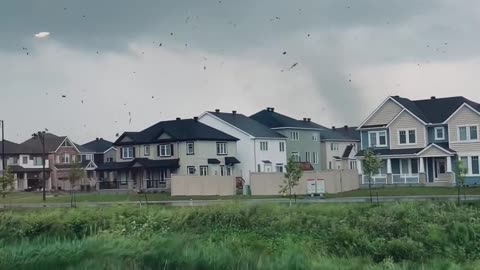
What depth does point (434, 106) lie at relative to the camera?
6488 centimetres

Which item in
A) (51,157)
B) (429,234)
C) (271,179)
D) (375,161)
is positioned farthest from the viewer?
(51,157)

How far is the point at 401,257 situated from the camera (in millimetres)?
19359

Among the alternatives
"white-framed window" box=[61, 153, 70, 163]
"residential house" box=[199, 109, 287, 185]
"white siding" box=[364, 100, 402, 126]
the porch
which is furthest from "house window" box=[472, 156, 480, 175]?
"white-framed window" box=[61, 153, 70, 163]

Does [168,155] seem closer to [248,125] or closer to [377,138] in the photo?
[248,125]

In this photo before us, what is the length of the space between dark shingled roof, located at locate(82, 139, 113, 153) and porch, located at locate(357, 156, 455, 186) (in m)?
63.9

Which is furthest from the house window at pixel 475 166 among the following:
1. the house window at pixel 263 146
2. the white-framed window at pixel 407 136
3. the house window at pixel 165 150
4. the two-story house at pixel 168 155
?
the house window at pixel 165 150

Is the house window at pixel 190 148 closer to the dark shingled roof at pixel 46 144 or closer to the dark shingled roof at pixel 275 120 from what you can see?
the dark shingled roof at pixel 275 120

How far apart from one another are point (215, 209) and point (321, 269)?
1324 centimetres

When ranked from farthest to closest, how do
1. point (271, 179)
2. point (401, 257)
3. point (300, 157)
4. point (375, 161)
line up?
point (300, 157) → point (271, 179) → point (375, 161) → point (401, 257)

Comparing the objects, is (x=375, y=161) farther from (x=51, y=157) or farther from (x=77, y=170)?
(x=51, y=157)

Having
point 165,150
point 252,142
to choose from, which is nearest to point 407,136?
point 252,142

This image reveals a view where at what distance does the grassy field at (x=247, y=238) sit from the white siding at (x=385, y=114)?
38.6 m

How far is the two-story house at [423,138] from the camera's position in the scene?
5888 centimetres

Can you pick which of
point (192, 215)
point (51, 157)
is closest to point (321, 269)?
point (192, 215)
